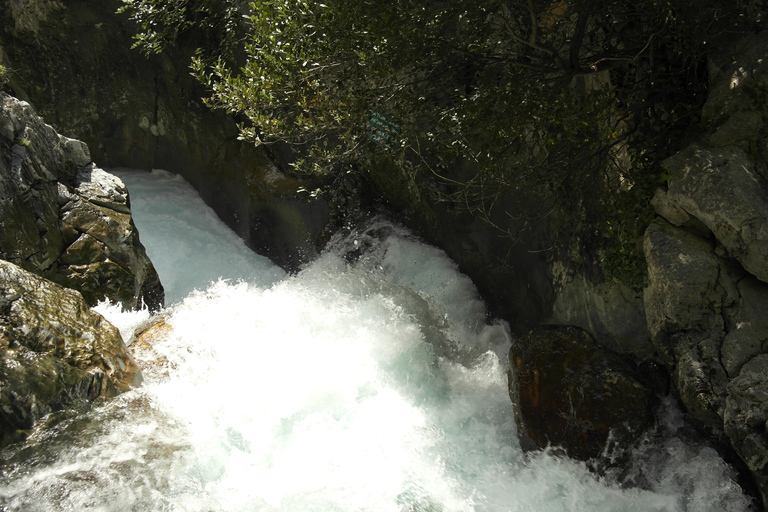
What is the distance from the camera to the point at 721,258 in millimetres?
3674

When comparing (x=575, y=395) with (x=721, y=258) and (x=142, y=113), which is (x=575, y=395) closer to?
(x=721, y=258)

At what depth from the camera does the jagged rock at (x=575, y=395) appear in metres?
4.09

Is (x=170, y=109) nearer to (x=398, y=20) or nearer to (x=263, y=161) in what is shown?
(x=263, y=161)

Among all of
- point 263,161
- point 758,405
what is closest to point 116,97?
point 263,161

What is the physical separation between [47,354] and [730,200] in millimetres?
4636

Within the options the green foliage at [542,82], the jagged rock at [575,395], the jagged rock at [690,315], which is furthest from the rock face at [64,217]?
the jagged rock at [690,315]

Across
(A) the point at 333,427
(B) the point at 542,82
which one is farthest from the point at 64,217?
(B) the point at 542,82

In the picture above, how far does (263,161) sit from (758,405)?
6731 mm

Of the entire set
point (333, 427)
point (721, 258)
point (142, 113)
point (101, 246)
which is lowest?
point (333, 427)

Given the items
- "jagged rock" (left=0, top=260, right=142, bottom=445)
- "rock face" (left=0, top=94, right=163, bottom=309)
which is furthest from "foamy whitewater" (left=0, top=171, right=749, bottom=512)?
"rock face" (left=0, top=94, right=163, bottom=309)

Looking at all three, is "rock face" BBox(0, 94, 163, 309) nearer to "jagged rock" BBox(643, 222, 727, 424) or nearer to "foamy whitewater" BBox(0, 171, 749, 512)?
"foamy whitewater" BBox(0, 171, 749, 512)

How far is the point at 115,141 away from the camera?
9.75 m

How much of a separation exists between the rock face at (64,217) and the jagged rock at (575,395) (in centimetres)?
430

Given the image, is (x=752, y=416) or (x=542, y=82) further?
(x=542, y=82)
